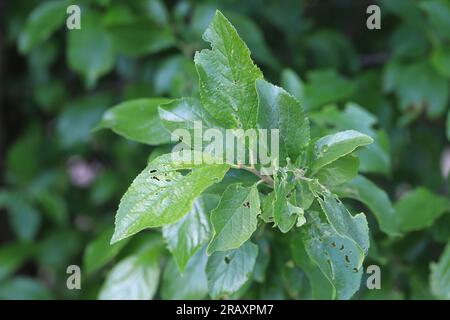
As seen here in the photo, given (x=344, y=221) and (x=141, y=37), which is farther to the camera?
(x=141, y=37)

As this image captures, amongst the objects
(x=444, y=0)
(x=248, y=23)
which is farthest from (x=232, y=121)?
(x=444, y=0)

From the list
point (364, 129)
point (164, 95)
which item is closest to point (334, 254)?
point (364, 129)

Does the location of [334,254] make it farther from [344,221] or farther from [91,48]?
[91,48]

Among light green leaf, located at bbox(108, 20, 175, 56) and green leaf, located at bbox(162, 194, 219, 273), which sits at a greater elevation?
A: light green leaf, located at bbox(108, 20, 175, 56)

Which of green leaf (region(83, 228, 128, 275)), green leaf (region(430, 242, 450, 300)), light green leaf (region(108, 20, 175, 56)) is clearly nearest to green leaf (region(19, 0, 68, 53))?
light green leaf (region(108, 20, 175, 56))

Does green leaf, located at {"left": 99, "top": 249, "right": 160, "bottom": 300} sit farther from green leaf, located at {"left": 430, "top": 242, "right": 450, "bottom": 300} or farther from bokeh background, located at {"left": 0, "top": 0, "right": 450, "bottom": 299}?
green leaf, located at {"left": 430, "top": 242, "right": 450, "bottom": 300}

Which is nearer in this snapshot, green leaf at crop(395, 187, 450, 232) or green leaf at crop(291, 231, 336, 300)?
green leaf at crop(291, 231, 336, 300)
